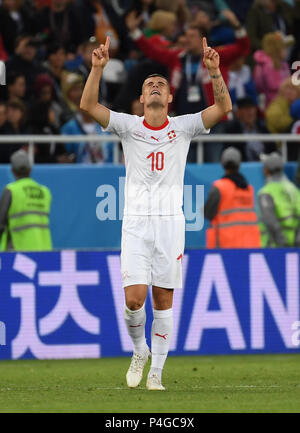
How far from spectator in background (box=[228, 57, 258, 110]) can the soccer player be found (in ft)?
26.3

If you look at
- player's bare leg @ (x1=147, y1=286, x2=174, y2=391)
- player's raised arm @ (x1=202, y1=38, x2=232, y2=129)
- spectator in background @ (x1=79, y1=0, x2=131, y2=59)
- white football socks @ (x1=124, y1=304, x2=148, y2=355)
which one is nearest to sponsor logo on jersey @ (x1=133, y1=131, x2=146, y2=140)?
player's raised arm @ (x1=202, y1=38, x2=232, y2=129)

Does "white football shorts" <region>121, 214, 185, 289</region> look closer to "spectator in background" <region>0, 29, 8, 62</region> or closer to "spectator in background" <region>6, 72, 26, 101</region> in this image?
"spectator in background" <region>6, 72, 26, 101</region>

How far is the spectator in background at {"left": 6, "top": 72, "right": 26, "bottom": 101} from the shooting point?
1697 centimetres

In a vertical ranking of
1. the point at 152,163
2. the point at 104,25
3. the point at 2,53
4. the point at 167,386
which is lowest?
the point at 167,386

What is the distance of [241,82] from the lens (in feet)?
60.7

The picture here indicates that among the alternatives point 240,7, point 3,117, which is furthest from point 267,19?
point 3,117

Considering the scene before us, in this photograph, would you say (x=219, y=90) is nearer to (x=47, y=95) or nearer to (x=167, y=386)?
(x=167, y=386)

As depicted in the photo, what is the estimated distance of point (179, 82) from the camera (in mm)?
16953

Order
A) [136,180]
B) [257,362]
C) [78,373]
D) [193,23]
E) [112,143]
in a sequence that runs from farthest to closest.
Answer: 1. [193,23]
2. [112,143]
3. [257,362]
4. [78,373]
5. [136,180]

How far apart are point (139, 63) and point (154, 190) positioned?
735cm
